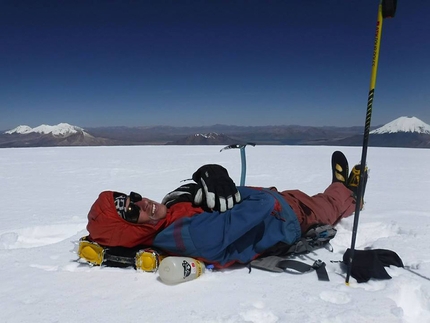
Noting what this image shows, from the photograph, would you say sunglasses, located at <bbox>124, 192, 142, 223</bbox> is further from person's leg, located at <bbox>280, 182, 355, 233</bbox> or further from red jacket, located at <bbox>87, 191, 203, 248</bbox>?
person's leg, located at <bbox>280, 182, 355, 233</bbox>

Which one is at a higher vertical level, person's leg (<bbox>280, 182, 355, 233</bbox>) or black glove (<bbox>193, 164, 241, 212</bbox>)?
black glove (<bbox>193, 164, 241, 212</bbox>)

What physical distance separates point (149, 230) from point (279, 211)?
3.58 feet

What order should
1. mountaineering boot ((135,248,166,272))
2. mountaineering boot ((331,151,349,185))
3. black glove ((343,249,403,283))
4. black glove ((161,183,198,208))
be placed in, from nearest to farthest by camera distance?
black glove ((343,249,403,283)) < mountaineering boot ((135,248,166,272)) < black glove ((161,183,198,208)) < mountaineering boot ((331,151,349,185))

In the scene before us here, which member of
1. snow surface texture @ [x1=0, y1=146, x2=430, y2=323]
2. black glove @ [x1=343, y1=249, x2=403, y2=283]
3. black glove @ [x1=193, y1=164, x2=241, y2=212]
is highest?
black glove @ [x1=193, y1=164, x2=241, y2=212]

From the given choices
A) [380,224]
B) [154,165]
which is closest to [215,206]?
[380,224]

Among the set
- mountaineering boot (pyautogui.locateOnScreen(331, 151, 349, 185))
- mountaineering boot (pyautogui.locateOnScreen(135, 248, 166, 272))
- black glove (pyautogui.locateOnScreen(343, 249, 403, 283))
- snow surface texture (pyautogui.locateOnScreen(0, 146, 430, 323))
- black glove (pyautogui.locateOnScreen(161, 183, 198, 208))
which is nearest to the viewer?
snow surface texture (pyautogui.locateOnScreen(0, 146, 430, 323))

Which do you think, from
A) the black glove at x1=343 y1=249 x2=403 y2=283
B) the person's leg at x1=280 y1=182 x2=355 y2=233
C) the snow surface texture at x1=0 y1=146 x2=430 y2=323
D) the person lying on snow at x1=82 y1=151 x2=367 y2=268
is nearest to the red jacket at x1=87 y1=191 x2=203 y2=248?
the person lying on snow at x1=82 y1=151 x2=367 y2=268

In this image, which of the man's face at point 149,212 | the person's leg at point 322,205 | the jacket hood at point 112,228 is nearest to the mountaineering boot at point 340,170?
the person's leg at point 322,205

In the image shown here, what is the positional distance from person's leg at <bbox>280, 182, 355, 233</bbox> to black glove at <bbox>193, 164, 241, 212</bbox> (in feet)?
2.29

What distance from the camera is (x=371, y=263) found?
7.33ft

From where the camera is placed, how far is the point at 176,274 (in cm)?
225

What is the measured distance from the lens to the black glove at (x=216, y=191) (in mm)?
2635

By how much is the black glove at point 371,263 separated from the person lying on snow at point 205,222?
0.54m

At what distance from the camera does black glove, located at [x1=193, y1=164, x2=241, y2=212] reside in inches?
104
